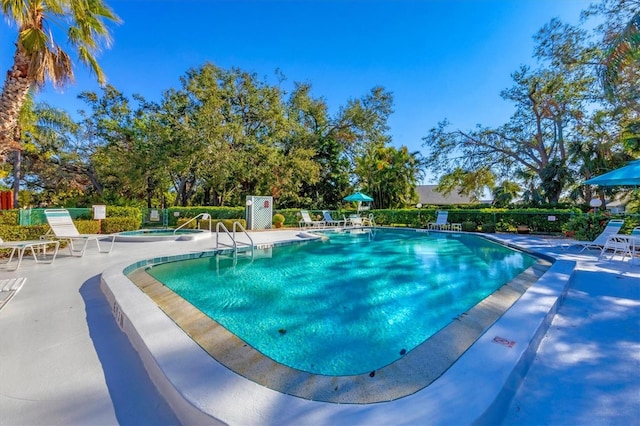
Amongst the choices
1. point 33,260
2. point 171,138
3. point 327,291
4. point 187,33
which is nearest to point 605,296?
point 327,291

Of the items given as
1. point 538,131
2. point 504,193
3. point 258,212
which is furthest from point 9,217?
point 504,193

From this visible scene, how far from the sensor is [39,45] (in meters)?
6.77

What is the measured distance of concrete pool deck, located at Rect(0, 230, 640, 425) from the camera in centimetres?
189

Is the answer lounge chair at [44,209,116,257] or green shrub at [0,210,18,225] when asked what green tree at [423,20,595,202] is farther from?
green shrub at [0,210,18,225]

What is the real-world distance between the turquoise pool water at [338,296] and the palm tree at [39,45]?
203 inches

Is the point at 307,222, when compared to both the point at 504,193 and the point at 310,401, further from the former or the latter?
the point at 504,193

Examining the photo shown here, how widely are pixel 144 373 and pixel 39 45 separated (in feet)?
27.9

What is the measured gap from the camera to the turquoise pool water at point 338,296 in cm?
329

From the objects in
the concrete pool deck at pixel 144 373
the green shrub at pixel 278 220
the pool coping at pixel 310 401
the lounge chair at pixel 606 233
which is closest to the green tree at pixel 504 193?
the lounge chair at pixel 606 233

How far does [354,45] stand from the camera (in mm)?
16031

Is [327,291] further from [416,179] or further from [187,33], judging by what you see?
[416,179]

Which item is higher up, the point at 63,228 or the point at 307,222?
the point at 63,228

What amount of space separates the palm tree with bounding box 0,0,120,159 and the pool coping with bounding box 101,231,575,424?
7562mm

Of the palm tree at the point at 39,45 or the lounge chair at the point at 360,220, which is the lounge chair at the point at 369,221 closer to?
the lounge chair at the point at 360,220
